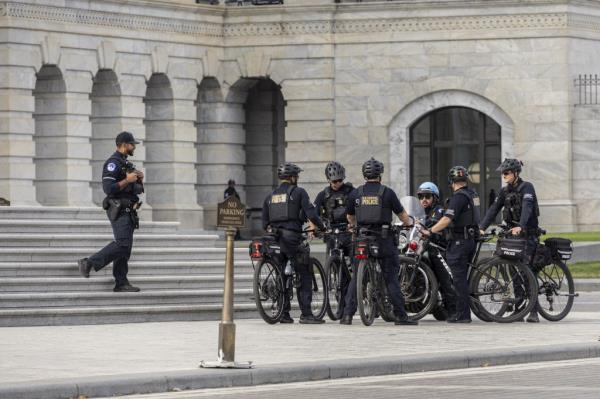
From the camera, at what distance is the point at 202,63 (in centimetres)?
4875

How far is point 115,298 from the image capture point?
952 inches

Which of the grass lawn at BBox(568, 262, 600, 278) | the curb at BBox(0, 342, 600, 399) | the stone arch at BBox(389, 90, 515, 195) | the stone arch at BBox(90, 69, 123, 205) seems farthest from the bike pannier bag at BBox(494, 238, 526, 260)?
the stone arch at BBox(389, 90, 515, 195)

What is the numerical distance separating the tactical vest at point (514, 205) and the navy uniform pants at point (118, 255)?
14.0 ft

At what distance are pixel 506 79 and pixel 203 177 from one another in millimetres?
7497

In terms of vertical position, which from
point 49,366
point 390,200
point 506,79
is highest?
point 506,79

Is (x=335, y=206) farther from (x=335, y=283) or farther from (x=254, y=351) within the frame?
(x=254, y=351)

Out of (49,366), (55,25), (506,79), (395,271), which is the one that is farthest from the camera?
(506,79)

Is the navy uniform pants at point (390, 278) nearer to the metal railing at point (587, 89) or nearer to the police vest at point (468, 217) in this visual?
the police vest at point (468, 217)

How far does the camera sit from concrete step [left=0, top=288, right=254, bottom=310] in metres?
23.4

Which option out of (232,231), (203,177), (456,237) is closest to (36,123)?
(203,177)

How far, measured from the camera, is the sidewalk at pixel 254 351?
1689 cm

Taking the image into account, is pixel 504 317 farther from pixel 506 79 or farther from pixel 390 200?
pixel 506 79

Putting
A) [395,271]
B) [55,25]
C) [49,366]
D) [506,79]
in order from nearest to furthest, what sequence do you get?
[49,366]
[395,271]
[55,25]
[506,79]

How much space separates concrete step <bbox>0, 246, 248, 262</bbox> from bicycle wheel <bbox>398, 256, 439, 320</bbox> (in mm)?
3777
